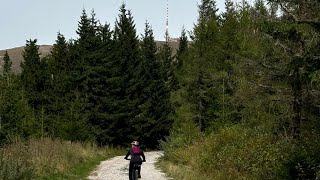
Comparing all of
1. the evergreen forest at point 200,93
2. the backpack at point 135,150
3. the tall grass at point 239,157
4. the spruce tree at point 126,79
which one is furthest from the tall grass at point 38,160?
the spruce tree at point 126,79

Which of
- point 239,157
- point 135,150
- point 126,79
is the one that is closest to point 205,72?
point 126,79

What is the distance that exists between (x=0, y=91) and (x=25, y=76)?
82.1ft

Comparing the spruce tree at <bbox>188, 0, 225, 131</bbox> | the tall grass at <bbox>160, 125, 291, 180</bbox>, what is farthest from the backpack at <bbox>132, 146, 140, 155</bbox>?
the spruce tree at <bbox>188, 0, 225, 131</bbox>

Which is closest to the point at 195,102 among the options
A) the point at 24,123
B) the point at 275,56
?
the point at 24,123

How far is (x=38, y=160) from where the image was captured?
16891 millimetres

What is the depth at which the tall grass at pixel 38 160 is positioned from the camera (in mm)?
12727

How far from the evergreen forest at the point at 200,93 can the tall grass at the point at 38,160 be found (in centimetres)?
122

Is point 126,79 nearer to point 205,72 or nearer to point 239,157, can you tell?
point 205,72

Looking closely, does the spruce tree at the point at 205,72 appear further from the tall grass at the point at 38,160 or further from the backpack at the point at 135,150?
the backpack at the point at 135,150

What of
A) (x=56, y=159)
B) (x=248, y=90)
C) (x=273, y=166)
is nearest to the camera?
(x=273, y=166)

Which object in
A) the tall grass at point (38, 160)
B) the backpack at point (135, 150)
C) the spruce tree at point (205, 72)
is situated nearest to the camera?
the tall grass at point (38, 160)

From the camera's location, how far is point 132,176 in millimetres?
16562

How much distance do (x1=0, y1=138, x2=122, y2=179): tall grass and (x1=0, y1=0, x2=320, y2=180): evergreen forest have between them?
3.99ft

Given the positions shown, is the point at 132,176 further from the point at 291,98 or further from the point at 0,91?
the point at 0,91
